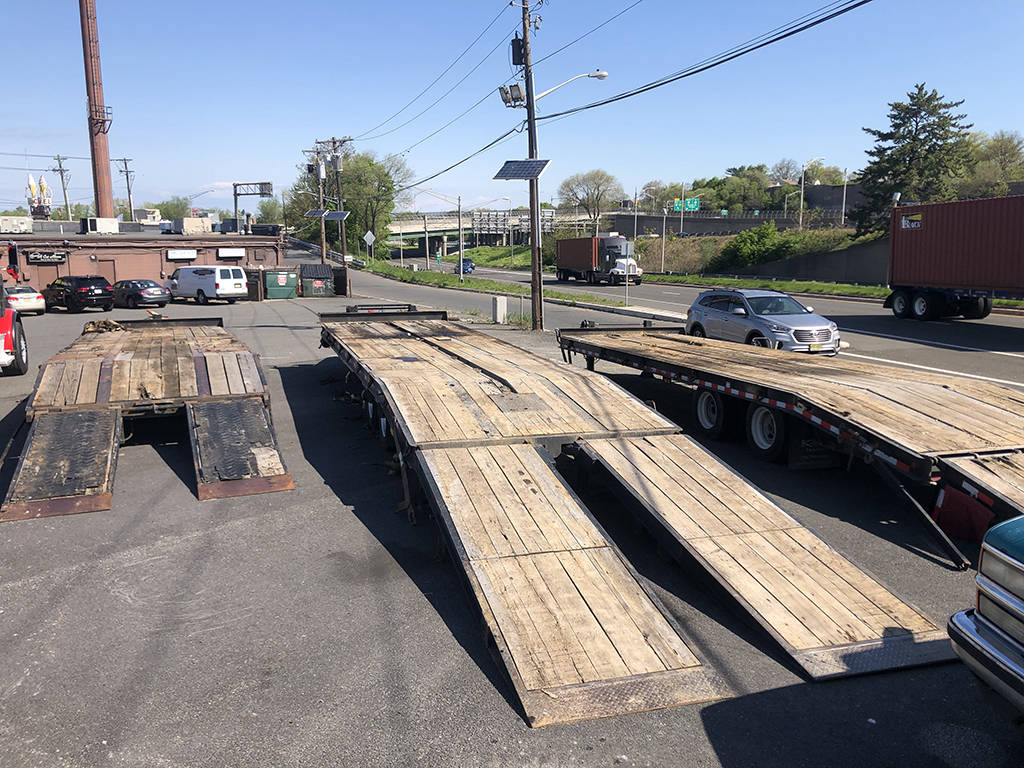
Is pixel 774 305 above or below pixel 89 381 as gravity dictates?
above

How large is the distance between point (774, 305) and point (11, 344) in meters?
15.9

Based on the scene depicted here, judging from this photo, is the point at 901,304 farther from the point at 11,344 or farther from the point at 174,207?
the point at 174,207

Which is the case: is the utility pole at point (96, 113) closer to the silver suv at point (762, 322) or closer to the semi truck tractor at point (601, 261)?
the semi truck tractor at point (601, 261)

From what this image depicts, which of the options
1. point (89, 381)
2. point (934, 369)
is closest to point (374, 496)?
point (89, 381)

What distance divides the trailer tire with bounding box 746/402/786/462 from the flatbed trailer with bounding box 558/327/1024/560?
5 centimetres

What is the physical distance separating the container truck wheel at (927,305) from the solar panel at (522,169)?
14.3m

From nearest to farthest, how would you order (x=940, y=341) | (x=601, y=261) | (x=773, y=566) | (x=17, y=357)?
(x=773, y=566), (x=17, y=357), (x=940, y=341), (x=601, y=261)

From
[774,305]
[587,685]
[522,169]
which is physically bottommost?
[587,685]

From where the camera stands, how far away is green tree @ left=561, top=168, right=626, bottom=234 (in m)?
132

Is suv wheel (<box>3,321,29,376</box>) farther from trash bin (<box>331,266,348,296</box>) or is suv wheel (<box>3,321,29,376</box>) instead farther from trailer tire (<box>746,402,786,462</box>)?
trash bin (<box>331,266,348,296</box>)

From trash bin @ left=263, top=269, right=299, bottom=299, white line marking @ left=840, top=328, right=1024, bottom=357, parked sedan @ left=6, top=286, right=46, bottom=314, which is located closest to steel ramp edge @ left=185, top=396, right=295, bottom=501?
white line marking @ left=840, top=328, right=1024, bottom=357

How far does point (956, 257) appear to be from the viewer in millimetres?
25141

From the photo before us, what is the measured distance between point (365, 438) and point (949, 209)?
77.0ft

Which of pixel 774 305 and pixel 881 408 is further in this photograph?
pixel 774 305
